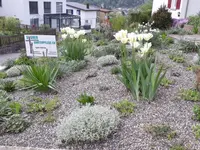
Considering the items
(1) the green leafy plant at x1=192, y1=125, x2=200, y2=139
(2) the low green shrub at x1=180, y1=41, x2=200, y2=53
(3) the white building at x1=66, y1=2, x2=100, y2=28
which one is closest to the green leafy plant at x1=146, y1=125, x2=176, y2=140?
(1) the green leafy plant at x1=192, y1=125, x2=200, y2=139

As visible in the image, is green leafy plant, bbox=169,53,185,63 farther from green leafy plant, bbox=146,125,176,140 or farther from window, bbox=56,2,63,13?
window, bbox=56,2,63,13

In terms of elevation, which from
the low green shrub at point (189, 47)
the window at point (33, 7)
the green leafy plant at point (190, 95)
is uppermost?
the window at point (33, 7)

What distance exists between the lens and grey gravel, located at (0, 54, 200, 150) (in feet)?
8.55

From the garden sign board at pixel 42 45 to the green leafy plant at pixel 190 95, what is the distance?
107 inches

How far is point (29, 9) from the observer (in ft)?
92.7

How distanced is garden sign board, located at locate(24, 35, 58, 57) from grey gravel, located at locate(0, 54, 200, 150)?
2.82 ft

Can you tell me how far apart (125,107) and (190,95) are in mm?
1125

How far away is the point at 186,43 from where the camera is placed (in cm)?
668

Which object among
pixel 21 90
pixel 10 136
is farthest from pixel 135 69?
pixel 21 90

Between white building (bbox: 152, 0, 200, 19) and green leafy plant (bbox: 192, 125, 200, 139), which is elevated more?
white building (bbox: 152, 0, 200, 19)

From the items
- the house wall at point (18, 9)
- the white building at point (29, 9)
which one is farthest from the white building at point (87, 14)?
the house wall at point (18, 9)

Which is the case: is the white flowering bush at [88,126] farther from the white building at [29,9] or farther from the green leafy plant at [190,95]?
the white building at [29,9]

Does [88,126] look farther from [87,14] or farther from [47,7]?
[87,14]

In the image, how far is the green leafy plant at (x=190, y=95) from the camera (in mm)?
3492
